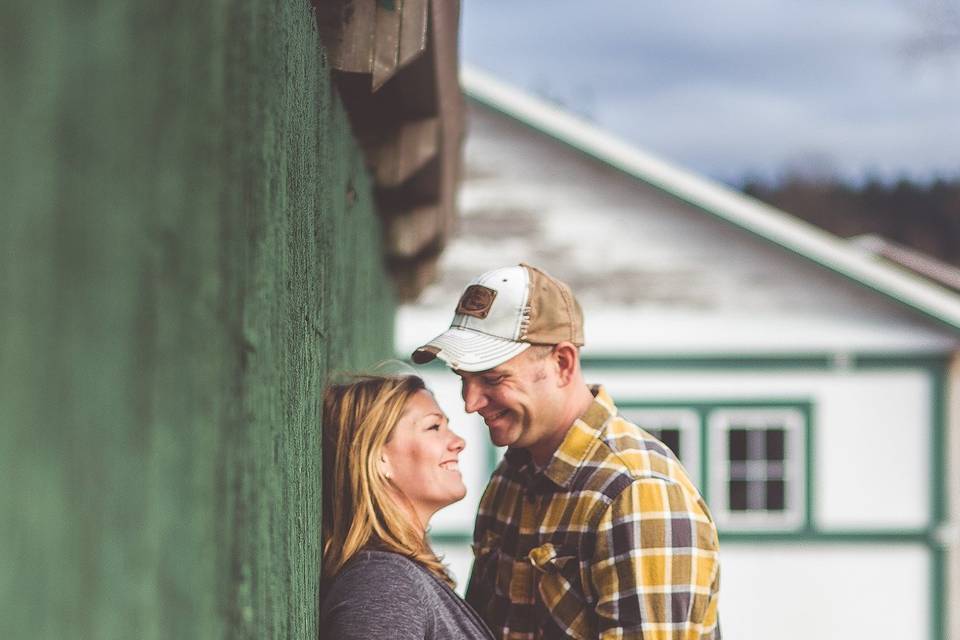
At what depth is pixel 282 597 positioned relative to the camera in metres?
1.79

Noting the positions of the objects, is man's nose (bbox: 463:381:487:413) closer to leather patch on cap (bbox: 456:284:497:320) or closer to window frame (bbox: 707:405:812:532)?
leather patch on cap (bbox: 456:284:497:320)

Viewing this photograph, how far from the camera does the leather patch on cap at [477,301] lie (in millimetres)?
3045

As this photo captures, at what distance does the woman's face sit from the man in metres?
0.21

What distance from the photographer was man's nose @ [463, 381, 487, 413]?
3.04m

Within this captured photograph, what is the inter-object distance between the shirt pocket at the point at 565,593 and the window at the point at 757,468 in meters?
9.50

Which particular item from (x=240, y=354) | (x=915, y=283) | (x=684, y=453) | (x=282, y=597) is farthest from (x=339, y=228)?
(x=915, y=283)

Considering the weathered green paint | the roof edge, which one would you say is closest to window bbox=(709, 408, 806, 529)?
the roof edge

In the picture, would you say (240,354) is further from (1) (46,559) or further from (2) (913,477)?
(2) (913,477)

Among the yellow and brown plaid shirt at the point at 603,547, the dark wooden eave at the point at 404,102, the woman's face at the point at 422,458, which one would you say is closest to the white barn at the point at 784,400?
the dark wooden eave at the point at 404,102

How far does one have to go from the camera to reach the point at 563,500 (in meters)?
2.83

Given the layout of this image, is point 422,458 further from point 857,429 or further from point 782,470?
point 857,429

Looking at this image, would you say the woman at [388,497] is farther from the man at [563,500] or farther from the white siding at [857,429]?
the white siding at [857,429]

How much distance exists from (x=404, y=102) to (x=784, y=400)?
349 inches

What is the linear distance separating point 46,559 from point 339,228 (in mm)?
2337
